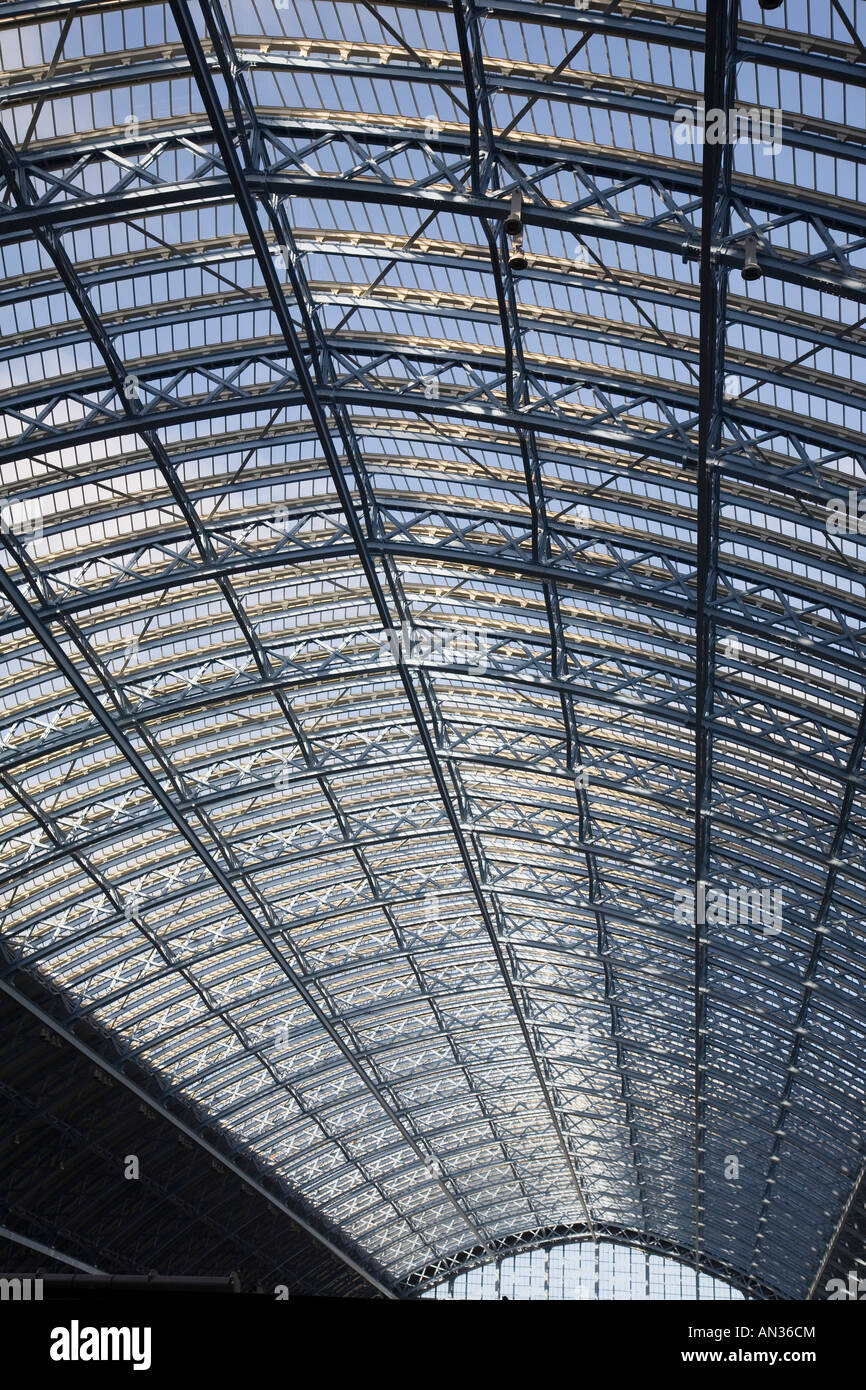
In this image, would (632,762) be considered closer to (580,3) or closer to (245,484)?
(245,484)

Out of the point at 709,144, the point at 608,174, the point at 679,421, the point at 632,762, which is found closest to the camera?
the point at 709,144

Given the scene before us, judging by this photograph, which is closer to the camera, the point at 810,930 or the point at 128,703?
the point at 128,703

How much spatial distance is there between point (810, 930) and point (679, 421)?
2047cm

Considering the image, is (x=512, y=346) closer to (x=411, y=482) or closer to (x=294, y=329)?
(x=294, y=329)

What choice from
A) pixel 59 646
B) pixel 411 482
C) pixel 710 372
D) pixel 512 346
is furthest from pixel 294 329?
pixel 59 646

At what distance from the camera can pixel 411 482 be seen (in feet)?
106

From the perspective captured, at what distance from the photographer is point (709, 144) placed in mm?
19547

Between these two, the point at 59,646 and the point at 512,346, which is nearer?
→ the point at 512,346

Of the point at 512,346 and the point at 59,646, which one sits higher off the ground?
the point at 512,346

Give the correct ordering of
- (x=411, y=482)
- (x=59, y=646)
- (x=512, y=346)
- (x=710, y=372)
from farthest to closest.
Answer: (x=59, y=646) → (x=411, y=482) → (x=512, y=346) → (x=710, y=372)

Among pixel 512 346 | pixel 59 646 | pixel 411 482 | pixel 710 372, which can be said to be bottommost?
pixel 710 372

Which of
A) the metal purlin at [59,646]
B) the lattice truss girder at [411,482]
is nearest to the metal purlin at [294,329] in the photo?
the lattice truss girder at [411,482]
